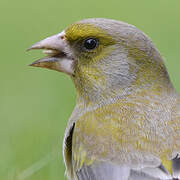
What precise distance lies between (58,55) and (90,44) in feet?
1.05

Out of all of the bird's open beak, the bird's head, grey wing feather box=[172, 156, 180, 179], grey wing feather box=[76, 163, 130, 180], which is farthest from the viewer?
the bird's open beak

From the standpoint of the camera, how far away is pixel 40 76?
8438 mm

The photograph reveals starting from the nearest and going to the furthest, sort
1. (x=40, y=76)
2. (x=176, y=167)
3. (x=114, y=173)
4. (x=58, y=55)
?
(x=176, y=167), (x=114, y=173), (x=58, y=55), (x=40, y=76)

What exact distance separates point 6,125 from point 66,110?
31.9 inches

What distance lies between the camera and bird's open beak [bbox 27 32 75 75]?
4562mm

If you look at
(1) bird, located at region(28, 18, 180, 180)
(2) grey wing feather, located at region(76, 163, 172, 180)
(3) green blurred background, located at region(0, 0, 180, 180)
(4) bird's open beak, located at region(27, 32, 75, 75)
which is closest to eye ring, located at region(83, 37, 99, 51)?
(1) bird, located at region(28, 18, 180, 180)

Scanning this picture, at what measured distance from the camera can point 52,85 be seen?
7.82m

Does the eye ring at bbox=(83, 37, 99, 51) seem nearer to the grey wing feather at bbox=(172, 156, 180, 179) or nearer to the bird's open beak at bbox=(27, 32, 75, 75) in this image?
the bird's open beak at bbox=(27, 32, 75, 75)

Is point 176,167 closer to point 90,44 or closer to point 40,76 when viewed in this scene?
point 90,44

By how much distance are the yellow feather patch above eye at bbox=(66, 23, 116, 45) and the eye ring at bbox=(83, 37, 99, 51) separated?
0.03 metres

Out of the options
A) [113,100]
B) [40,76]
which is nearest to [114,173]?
[113,100]

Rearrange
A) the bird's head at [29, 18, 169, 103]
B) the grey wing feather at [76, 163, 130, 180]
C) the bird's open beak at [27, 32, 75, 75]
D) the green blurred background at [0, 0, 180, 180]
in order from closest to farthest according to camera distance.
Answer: the grey wing feather at [76, 163, 130, 180] < the bird's head at [29, 18, 169, 103] < the bird's open beak at [27, 32, 75, 75] < the green blurred background at [0, 0, 180, 180]

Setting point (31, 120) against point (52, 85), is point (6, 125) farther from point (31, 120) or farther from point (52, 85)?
point (52, 85)

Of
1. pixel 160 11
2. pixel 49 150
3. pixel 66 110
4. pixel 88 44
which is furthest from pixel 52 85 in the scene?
pixel 160 11
